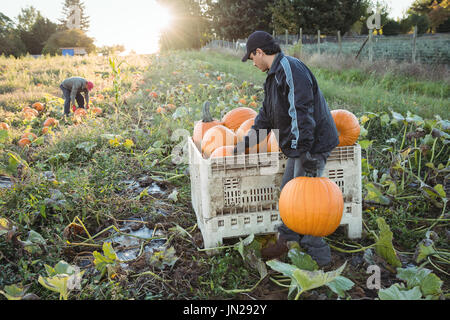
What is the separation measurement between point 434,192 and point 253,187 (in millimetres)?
1589

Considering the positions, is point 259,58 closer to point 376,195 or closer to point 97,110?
point 376,195

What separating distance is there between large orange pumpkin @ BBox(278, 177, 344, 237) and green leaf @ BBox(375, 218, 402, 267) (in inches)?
11.2

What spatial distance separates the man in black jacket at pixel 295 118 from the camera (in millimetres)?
2318

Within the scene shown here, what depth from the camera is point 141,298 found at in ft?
7.13

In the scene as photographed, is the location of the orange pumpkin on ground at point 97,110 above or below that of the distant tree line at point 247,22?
below

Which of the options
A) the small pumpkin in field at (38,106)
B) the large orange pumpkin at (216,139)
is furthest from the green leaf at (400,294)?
the small pumpkin in field at (38,106)

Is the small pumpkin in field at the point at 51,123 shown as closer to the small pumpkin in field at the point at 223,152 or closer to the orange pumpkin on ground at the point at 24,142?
the orange pumpkin on ground at the point at 24,142

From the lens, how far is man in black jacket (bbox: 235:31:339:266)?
7.61ft

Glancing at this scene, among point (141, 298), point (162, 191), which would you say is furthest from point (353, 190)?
point (162, 191)

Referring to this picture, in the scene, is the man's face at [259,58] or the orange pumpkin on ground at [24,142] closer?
the man's face at [259,58]

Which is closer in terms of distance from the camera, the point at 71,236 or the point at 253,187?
the point at 253,187

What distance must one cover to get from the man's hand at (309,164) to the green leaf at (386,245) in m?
0.51

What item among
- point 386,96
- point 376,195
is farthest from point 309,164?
point 386,96

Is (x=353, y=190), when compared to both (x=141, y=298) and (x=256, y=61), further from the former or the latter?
(x=141, y=298)
